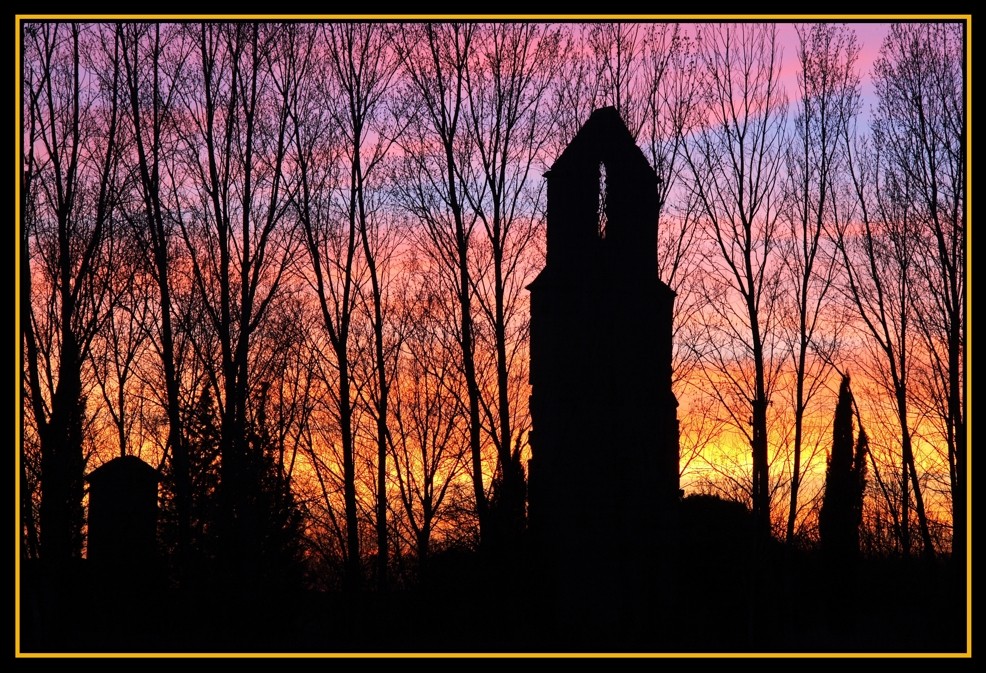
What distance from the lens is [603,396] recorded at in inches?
655

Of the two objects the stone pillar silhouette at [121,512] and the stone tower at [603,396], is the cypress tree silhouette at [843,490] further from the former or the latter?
the stone pillar silhouette at [121,512]

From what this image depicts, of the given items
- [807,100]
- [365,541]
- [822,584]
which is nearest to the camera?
[807,100]

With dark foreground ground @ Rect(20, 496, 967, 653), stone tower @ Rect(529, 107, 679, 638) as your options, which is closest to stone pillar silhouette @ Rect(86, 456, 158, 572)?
dark foreground ground @ Rect(20, 496, 967, 653)

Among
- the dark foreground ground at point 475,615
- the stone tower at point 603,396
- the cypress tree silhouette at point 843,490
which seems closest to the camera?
the dark foreground ground at point 475,615

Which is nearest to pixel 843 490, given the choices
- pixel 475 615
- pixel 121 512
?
pixel 475 615

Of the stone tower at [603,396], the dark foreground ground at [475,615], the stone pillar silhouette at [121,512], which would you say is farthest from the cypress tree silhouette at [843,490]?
the stone pillar silhouette at [121,512]

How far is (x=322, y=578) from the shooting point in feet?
81.0

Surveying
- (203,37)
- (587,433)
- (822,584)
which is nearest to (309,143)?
(203,37)

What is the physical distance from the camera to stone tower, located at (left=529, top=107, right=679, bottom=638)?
16172mm

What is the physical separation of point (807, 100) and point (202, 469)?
1925 cm

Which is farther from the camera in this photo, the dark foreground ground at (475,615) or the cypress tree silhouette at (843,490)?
the cypress tree silhouette at (843,490)

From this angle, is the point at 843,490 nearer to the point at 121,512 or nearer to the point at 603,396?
the point at 603,396

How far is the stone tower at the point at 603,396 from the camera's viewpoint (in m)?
16.2

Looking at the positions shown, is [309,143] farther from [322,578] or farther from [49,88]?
[322,578]
